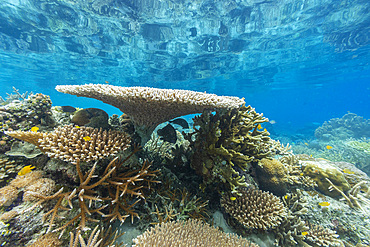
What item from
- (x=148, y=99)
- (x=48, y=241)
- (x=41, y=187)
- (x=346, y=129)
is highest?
(x=346, y=129)

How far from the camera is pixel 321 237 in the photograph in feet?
11.2

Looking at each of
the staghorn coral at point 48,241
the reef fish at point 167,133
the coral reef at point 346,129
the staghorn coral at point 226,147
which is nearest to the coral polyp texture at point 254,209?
the staghorn coral at point 226,147

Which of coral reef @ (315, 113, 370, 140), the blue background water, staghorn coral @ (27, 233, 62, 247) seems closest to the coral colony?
staghorn coral @ (27, 233, 62, 247)

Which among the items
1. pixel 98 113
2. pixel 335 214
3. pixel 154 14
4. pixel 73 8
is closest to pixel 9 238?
pixel 98 113

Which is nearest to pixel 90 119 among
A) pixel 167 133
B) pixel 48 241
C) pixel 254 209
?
pixel 167 133

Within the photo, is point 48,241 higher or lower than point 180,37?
lower

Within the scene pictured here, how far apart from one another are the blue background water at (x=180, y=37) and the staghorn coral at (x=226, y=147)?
12.4 metres

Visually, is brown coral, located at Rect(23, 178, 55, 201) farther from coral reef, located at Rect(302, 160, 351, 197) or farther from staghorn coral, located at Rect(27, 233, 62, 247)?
coral reef, located at Rect(302, 160, 351, 197)

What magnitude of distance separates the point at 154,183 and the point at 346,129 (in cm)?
2726

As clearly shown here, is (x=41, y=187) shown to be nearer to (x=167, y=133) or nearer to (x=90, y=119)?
(x=90, y=119)

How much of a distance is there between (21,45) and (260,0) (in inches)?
1007

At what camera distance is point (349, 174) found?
4.85 m

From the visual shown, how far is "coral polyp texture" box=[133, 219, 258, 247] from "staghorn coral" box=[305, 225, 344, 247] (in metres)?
2.05

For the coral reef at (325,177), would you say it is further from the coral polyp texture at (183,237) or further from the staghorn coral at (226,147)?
the coral polyp texture at (183,237)
